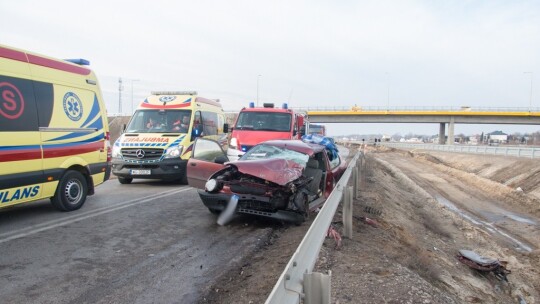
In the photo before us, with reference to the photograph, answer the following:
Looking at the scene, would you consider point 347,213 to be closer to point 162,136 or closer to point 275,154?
point 275,154

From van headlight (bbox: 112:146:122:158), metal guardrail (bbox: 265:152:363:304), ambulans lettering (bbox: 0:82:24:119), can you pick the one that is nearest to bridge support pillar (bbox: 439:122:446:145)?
van headlight (bbox: 112:146:122:158)

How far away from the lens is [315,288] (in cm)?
246

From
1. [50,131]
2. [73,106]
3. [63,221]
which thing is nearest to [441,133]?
[73,106]

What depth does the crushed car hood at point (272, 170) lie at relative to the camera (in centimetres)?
648

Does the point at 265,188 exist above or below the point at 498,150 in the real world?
above

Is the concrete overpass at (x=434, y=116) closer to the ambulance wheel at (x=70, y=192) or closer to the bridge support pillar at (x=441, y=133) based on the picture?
the bridge support pillar at (x=441, y=133)

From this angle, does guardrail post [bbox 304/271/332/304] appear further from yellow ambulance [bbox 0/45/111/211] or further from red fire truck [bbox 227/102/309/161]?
red fire truck [bbox 227/102/309/161]

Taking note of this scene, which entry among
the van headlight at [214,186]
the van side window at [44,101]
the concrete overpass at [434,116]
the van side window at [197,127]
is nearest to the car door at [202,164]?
the van headlight at [214,186]

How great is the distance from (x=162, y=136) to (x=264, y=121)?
3.80 m

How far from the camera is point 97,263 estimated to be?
192 inches

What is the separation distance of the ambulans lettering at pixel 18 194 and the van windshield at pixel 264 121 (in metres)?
7.70

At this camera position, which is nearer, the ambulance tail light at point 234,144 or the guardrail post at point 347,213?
the guardrail post at point 347,213

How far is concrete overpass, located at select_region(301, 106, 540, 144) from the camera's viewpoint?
61812mm

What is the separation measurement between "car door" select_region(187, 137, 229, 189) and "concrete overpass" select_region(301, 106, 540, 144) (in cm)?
5729
